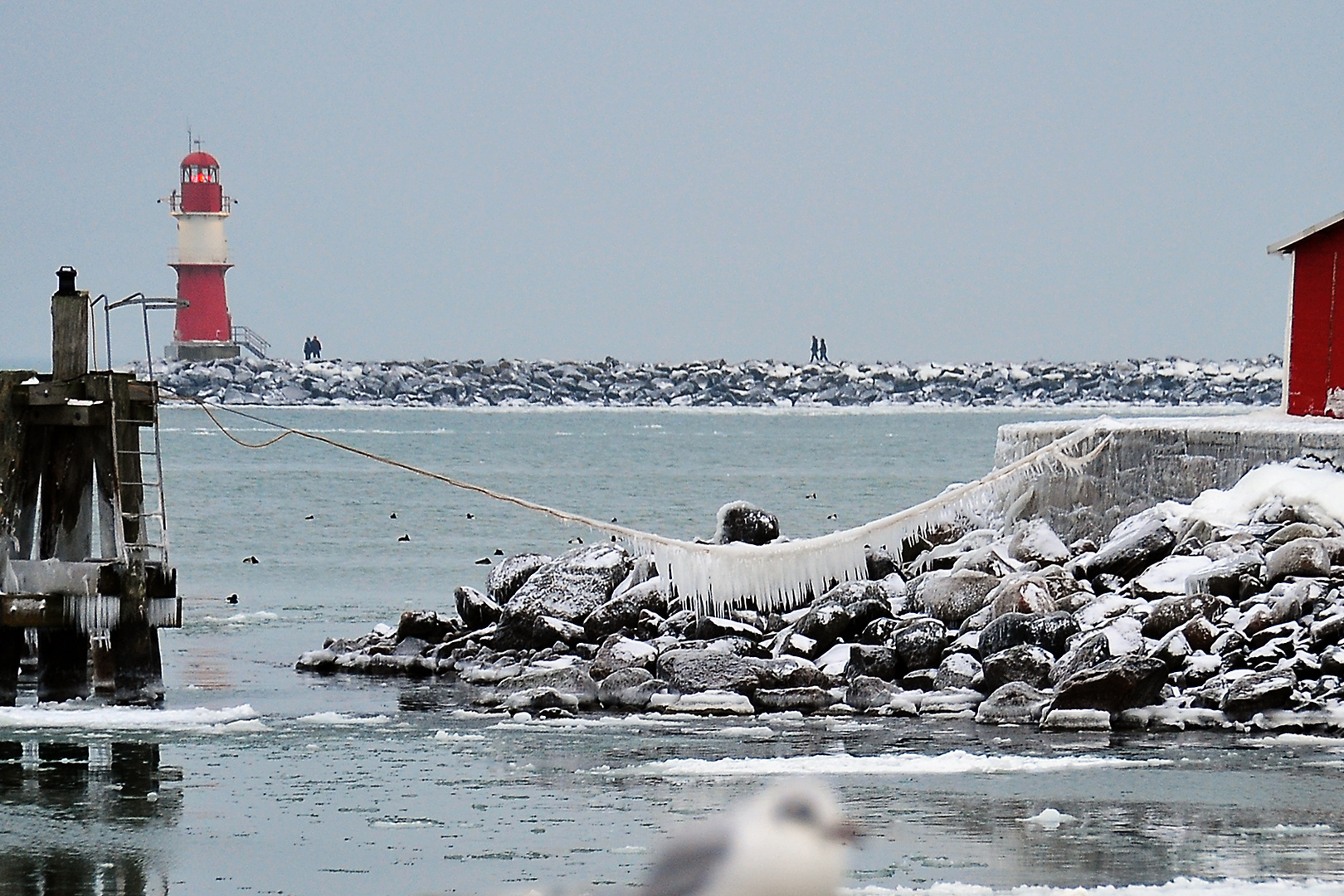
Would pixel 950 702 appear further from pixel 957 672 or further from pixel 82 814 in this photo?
pixel 82 814

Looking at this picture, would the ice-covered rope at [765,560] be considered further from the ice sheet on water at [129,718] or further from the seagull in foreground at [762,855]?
the seagull in foreground at [762,855]

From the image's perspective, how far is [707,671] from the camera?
1256cm

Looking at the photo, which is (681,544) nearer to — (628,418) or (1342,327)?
(1342,327)

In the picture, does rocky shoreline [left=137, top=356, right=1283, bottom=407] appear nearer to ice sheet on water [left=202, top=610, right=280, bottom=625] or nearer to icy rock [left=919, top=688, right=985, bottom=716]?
ice sheet on water [left=202, top=610, right=280, bottom=625]

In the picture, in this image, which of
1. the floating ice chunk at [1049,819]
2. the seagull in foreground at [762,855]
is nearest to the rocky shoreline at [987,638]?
the floating ice chunk at [1049,819]

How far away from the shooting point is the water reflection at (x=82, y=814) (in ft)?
26.3

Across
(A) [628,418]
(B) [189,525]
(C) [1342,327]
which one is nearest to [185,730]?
(C) [1342,327]

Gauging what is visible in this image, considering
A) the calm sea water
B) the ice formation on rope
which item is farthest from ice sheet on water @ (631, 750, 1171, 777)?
the ice formation on rope

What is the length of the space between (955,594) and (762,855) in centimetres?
1005

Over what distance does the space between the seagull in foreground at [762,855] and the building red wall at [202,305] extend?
69743 millimetres

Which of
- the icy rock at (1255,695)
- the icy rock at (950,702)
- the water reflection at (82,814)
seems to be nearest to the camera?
the water reflection at (82,814)

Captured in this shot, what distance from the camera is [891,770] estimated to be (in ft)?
33.2

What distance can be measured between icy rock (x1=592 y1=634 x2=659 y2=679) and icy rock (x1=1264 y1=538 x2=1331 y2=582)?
420cm

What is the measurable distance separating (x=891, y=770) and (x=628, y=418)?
244ft
